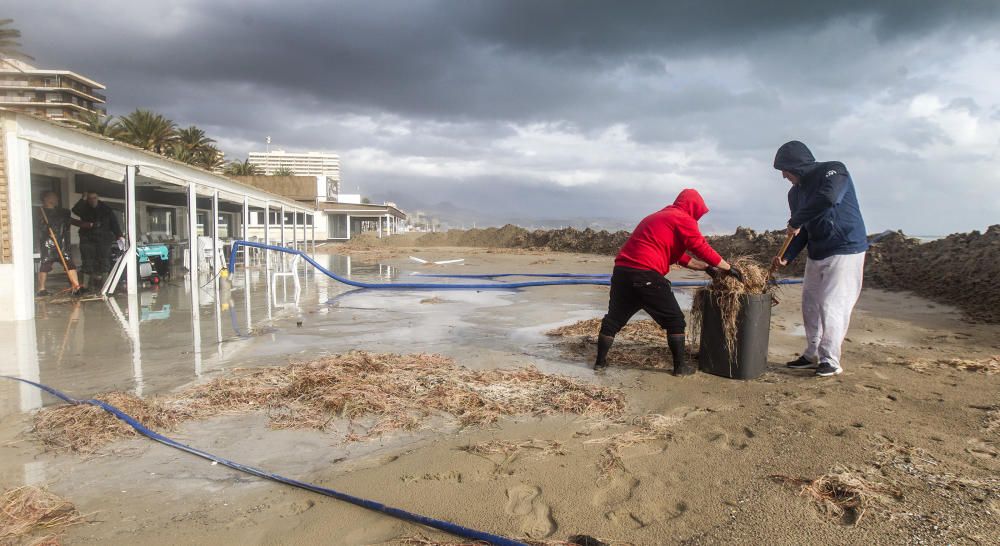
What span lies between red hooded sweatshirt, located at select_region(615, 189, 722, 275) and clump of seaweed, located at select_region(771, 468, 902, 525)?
2491mm

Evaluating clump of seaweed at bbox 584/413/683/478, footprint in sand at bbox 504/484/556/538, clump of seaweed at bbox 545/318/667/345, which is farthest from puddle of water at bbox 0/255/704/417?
footprint in sand at bbox 504/484/556/538

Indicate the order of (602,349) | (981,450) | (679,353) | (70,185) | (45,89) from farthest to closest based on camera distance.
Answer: (45,89) < (70,185) < (602,349) < (679,353) < (981,450)

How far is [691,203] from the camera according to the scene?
545 cm

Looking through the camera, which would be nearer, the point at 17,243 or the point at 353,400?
the point at 353,400

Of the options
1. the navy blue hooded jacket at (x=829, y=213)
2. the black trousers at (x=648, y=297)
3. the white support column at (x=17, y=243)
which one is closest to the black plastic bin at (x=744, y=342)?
the black trousers at (x=648, y=297)

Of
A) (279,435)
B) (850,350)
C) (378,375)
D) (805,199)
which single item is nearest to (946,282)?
(850,350)

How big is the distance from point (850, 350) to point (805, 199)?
2.03 metres

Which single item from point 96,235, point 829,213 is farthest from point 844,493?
point 96,235

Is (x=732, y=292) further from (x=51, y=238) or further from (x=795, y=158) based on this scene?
(x=51, y=238)

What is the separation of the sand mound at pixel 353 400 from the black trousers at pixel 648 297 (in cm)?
91

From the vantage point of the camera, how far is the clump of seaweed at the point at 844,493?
266 centimetres

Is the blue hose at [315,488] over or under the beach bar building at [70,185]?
under

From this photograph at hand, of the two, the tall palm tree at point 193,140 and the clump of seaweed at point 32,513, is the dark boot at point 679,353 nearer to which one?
the clump of seaweed at point 32,513

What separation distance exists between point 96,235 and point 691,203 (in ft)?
39.7
